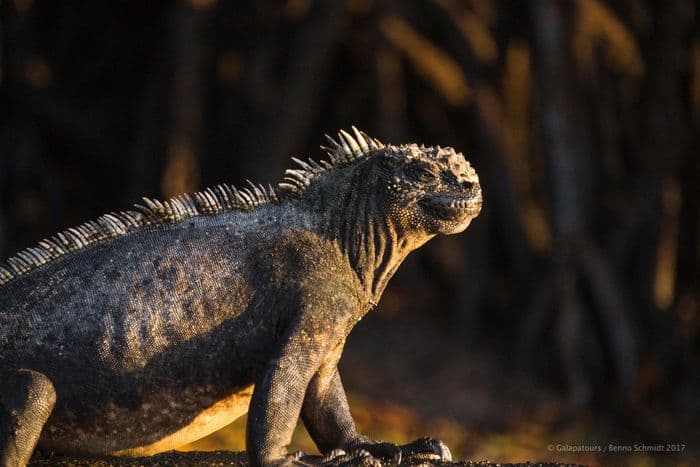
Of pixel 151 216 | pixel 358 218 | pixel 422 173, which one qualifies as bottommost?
pixel 358 218

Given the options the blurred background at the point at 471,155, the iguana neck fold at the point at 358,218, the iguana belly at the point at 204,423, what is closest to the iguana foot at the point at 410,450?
the iguana belly at the point at 204,423

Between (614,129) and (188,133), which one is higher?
(188,133)

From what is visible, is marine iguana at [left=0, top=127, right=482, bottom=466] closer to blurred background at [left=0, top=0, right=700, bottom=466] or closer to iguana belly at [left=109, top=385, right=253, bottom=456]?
iguana belly at [left=109, top=385, right=253, bottom=456]

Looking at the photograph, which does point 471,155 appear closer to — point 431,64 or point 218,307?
point 431,64

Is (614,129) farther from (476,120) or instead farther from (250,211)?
(250,211)

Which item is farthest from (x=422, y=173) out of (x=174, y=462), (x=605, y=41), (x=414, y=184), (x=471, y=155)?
(x=471, y=155)

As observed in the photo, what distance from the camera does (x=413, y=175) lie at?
5117 mm

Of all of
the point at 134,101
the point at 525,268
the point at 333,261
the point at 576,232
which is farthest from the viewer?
the point at 134,101

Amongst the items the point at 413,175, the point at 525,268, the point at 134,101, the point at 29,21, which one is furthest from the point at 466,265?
the point at 413,175

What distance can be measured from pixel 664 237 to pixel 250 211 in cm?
953

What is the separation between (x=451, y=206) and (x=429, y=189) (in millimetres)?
144

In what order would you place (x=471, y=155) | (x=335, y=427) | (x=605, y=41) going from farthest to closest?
(x=471, y=155) → (x=605, y=41) → (x=335, y=427)

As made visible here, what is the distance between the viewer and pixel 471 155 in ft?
54.2

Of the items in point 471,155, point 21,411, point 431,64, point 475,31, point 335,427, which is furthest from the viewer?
point 471,155
